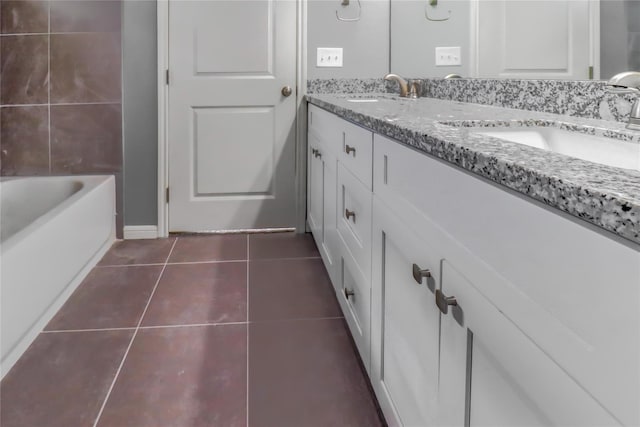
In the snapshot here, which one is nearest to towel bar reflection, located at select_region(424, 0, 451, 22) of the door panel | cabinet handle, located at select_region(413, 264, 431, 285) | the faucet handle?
the faucet handle

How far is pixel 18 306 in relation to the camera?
1685 mm

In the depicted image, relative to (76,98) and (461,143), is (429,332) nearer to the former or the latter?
(461,143)

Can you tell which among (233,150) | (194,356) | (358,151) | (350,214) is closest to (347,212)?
(350,214)

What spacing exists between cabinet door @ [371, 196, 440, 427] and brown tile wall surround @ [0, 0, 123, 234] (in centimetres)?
220

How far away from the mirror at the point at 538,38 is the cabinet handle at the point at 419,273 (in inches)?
23.5

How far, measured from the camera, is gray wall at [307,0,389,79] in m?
3.12

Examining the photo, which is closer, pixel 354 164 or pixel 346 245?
pixel 354 164

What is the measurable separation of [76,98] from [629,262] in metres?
3.09

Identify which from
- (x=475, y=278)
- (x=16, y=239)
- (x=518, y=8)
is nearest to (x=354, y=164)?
(x=518, y=8)

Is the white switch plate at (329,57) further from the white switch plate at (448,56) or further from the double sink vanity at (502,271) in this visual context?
the double sink vanity at (502,271)

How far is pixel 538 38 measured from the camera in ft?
4.40

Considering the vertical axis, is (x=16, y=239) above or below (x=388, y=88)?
below

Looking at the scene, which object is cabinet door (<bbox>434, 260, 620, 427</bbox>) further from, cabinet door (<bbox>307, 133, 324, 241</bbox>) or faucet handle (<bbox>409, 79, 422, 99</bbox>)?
faucet handle (<bbox>409, 79, 422, 99</bbox>)

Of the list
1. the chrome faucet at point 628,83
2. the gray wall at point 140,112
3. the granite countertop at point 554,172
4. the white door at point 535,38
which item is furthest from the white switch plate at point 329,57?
the chrome faucet at point 628,83
